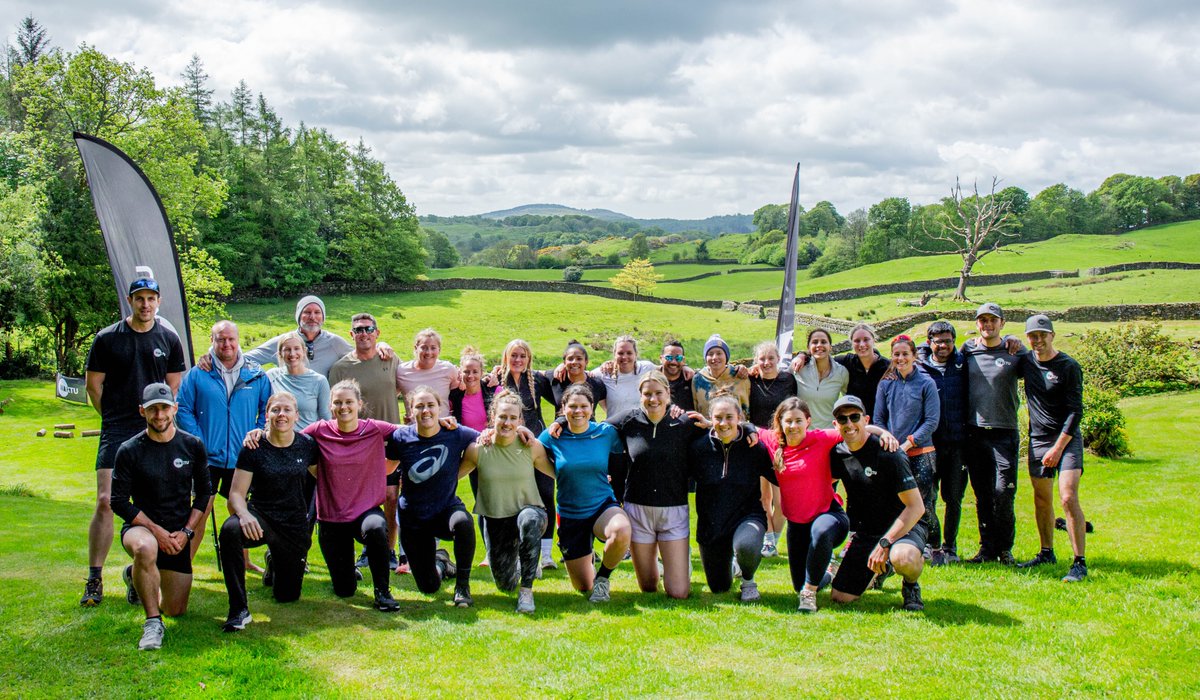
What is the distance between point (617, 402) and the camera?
8242 mm

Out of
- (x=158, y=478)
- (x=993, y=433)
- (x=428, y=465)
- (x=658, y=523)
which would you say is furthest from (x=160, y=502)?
(x=993, y=433)

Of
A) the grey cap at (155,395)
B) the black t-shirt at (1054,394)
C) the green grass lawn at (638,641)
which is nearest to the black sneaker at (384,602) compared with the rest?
the green grass lawn at (638,641)

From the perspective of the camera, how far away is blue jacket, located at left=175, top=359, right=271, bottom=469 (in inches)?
276

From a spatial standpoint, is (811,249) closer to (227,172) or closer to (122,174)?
(227,172)

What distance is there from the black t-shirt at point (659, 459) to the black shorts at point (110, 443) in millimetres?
4317

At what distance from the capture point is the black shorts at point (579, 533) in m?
7.10

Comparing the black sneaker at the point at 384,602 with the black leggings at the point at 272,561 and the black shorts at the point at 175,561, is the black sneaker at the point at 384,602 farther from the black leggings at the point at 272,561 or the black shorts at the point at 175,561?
the black shorts at the point at 175,561

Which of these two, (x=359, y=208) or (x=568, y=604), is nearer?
(x=568, y=604)

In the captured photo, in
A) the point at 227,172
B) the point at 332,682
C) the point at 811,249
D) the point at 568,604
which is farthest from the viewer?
the point at 811,249

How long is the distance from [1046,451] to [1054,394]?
57 centimetres

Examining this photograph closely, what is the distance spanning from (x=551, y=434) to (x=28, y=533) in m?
6.95

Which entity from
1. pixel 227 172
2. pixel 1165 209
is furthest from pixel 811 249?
pixel 227 172

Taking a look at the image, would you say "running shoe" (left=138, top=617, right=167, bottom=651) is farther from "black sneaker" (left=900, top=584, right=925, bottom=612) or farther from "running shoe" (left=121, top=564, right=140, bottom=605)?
"black sneaker" (left=900, top=584, right=925, bottom=612)

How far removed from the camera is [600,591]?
6926 millimetres
